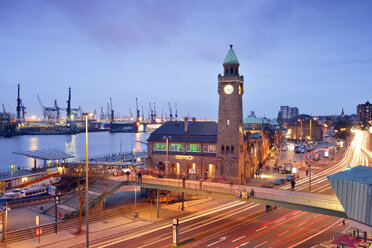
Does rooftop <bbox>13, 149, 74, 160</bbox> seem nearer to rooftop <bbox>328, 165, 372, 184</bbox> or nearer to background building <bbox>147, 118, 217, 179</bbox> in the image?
background building <bbox>147, 118, 217, 179</bbox>

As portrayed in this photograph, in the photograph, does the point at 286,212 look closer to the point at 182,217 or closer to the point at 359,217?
the point at 182,217

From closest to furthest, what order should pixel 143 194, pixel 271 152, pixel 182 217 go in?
pixel 182 217 → pixel 143 194 → pixel 271 152

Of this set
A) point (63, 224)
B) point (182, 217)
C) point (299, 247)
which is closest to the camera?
point (299, 247)

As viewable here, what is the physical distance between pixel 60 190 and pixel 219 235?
41.2m

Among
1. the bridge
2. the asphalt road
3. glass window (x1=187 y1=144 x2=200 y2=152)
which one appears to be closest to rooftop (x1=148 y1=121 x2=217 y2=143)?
glass window (x1=187 y1=144 x2=200 y2=152)

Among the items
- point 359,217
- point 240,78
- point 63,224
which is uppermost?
point 240,78

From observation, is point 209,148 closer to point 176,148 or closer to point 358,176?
point 176,148

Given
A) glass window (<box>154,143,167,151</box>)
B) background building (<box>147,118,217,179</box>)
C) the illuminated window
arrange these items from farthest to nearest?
glass window (<box>154,143,167,151</box>) < background building (<box>147,118,217,179</box>) < the illuminated window

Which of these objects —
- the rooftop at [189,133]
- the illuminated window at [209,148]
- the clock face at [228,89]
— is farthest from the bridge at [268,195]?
the clock face at [228,89]

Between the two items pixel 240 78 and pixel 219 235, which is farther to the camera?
pixel 240 78

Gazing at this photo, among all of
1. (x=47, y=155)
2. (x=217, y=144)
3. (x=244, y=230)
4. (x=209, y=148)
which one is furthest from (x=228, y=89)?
(x=47, y=155)

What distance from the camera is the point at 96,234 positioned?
42656 mm

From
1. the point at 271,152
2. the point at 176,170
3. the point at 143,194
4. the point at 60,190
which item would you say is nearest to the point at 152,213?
the point at 143,194

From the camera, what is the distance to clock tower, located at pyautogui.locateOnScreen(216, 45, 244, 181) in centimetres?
6712
